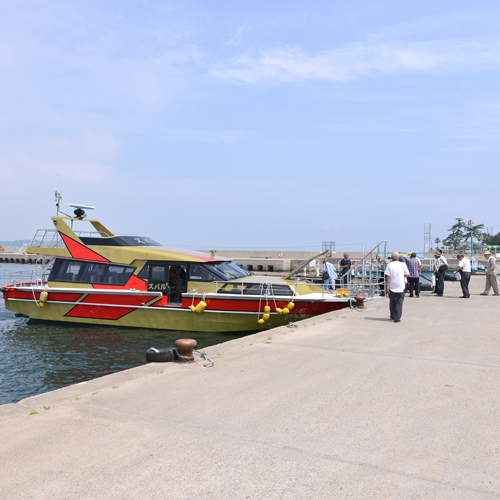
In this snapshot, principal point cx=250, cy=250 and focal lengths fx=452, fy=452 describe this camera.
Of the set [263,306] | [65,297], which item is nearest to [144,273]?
[65,297]

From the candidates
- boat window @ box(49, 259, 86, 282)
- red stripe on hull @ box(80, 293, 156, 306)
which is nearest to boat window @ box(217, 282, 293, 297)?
red stripe on hull @ box(80, 293, 156, 306)

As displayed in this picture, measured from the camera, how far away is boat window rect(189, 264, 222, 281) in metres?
13.7

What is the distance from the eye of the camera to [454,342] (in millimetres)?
8133

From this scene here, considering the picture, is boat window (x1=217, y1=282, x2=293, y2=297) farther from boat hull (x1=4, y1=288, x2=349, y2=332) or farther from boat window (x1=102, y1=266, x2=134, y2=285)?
boat window (x1=102, y1=266, x2=134, y2=285)

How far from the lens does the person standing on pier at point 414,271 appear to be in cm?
1530

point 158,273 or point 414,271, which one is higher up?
point 414,271

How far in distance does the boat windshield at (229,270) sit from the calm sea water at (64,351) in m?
1.98

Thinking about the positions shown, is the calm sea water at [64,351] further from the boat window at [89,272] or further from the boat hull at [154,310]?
the boat window at [89,272]

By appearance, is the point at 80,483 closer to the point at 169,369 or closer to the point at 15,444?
the point at 15,444

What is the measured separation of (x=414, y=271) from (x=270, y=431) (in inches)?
503

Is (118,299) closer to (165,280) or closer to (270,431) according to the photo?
(165,280)

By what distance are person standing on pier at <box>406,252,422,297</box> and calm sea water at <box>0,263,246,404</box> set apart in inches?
264

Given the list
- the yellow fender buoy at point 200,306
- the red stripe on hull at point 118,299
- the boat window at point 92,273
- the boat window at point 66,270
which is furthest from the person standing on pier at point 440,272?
the boat window at point 66,270

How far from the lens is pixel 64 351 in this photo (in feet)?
38.4
